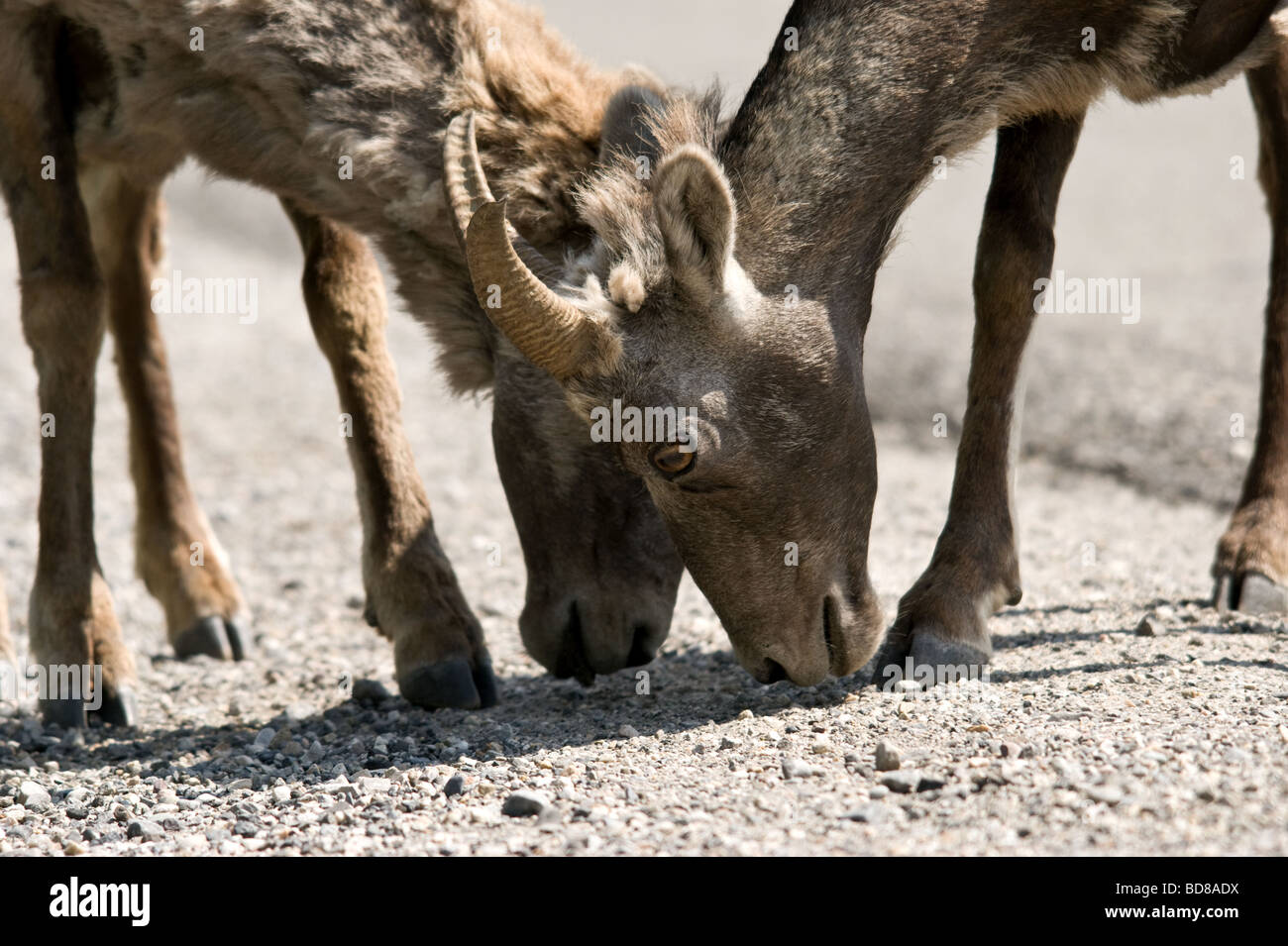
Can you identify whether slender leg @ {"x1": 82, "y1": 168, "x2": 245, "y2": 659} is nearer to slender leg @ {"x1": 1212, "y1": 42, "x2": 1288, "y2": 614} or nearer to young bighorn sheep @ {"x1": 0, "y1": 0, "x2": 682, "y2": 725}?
young bighorn sheep @ {"x1": 0, "y1": 0, "x2": 682, "y2": 725}

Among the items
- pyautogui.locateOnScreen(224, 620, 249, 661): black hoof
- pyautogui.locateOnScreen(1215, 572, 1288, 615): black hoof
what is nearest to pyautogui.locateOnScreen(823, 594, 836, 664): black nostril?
pyautogui.locateOnScreen(1215, 572, 1288, 615): black hoof

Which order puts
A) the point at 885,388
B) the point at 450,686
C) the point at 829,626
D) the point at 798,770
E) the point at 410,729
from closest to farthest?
1. the point at 798,770
2. the point at 829,626
3. the point at 410,729
4. the point at 450,686
5. the point at 885,388

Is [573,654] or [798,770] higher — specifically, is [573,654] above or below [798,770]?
above

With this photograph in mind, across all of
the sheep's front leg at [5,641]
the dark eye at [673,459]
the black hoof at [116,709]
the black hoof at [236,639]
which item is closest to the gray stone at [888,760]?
the dark eye at [673,459]

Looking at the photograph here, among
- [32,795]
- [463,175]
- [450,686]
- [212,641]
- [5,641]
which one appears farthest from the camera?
[212,641]

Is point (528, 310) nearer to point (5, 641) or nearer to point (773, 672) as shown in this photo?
point (773, 672)

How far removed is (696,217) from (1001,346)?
1703 millimetres

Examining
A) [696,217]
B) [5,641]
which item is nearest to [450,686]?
[696,217]

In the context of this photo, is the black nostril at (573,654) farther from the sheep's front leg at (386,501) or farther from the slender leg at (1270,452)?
the slender leg at (1270,452)

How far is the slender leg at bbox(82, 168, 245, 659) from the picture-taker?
7.63 meters

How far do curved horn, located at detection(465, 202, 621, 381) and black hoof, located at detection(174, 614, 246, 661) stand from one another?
10.5 ft

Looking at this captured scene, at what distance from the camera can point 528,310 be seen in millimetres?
4793

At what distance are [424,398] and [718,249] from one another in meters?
8.80

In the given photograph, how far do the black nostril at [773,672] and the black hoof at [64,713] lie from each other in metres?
2.81
